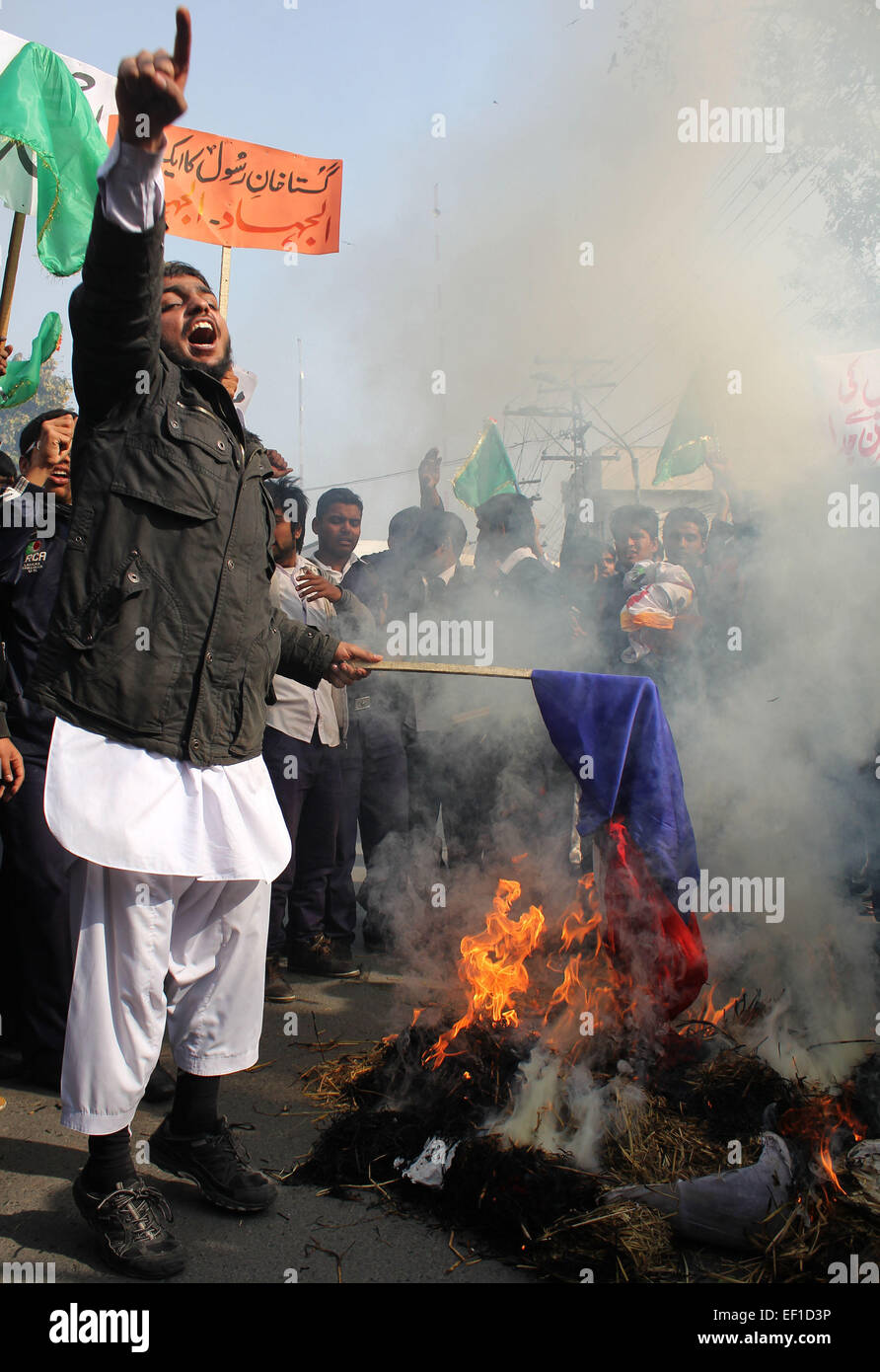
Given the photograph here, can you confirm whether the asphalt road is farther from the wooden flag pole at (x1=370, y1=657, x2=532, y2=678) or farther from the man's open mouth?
the man's open mouth

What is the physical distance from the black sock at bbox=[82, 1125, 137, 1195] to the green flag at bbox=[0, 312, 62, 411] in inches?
180

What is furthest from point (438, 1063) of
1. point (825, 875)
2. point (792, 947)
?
point (825, 875)

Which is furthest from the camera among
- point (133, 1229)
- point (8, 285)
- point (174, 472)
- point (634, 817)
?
point (8, 285)

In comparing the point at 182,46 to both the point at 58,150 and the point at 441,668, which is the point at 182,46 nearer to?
the point at 441,668

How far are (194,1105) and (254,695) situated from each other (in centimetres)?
117

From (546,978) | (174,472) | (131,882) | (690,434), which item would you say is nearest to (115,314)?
(174,472)

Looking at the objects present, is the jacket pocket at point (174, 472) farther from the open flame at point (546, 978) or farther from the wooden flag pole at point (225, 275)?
the wooden flag pole at point (225, 275)

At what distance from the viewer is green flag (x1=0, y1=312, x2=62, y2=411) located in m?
5.96

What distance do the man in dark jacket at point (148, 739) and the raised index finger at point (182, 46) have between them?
34 centimetres

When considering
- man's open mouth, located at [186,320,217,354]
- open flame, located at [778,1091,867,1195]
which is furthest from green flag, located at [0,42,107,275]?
open flame, located at [778,1091,867,1195]

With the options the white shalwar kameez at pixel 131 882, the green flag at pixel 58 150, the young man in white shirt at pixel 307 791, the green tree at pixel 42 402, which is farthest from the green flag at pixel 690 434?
the green tree at pixel 42 402

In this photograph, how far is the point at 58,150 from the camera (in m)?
5.57

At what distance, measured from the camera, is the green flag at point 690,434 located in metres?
8.02

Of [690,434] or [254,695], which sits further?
[690,434]
